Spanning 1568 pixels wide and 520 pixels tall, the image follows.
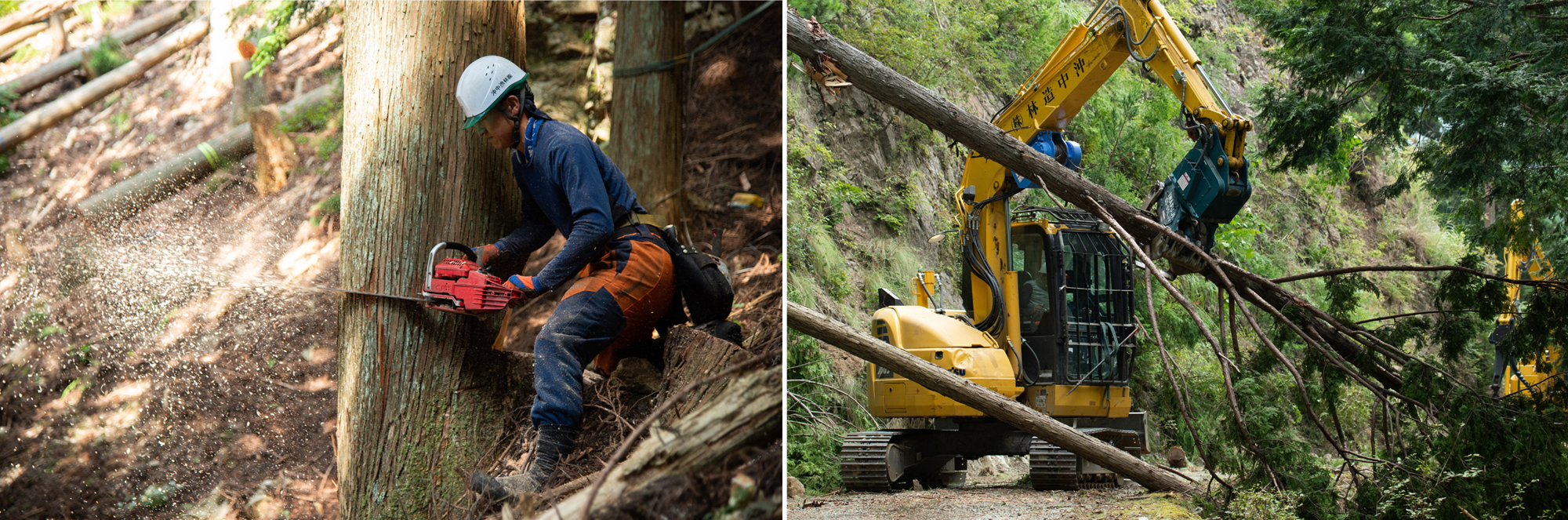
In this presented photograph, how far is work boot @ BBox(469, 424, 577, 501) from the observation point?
2598 millimetres

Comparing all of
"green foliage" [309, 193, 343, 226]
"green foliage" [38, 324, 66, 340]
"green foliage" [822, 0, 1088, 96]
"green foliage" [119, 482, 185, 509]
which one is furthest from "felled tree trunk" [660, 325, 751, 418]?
"green foliage" [822, 0, 1088, 96]

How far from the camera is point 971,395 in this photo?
4.74 metres

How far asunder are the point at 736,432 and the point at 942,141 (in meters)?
10.5

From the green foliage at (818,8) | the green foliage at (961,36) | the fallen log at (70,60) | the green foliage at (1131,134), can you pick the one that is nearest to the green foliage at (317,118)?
the fallen log at (70,60)

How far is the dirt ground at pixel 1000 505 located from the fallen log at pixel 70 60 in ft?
14.1

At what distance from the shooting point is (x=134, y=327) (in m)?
3.56

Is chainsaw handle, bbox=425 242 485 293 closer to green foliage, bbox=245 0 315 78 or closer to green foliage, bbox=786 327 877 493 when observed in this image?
green foliage, bbox=245 0 315 78

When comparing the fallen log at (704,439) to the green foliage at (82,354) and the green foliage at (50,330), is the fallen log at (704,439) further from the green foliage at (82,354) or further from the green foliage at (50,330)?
the green foliage at (50,330)

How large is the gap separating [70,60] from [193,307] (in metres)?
1.52

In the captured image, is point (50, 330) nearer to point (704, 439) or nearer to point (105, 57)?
point (105, 57)

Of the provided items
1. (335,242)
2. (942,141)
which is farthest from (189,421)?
(942,141)

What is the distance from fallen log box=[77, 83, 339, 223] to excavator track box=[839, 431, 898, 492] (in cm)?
425

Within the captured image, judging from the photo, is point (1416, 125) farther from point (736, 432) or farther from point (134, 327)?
point (134, 327)

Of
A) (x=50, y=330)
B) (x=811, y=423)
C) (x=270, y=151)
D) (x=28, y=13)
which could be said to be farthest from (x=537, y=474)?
(x=811, y=423)
